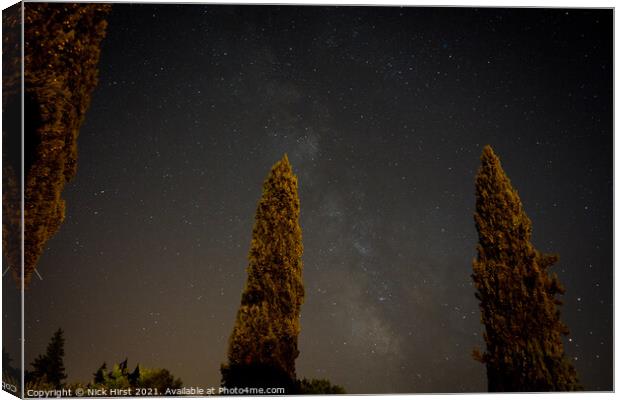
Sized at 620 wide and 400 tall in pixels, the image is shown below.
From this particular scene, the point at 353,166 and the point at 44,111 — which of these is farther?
the point at 353,166

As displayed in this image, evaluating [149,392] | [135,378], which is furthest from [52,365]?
[149,392]

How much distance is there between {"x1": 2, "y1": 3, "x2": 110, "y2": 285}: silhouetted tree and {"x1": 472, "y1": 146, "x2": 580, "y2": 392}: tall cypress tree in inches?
Result: 231

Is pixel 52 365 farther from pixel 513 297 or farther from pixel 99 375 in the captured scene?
pixel 513 297

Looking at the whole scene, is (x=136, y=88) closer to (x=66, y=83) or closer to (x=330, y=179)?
(x=66, y=83)

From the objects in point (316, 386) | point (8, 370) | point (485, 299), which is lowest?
point (316, 386)

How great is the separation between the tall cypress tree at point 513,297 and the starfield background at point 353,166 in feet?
0.53

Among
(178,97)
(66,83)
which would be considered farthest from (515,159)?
(66,83)

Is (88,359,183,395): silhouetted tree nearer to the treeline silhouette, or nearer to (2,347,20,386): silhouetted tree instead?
the treeline silhouette

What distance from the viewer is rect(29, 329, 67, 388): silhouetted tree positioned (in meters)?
9.65

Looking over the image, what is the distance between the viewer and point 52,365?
9.71 m

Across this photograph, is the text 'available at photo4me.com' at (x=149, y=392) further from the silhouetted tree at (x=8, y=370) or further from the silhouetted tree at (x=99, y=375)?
the silhouetted tree at (x=8, y=370)

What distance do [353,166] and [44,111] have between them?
4283 millimetres

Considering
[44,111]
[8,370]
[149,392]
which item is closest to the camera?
[44,111]

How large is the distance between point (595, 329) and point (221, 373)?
5384 mm
